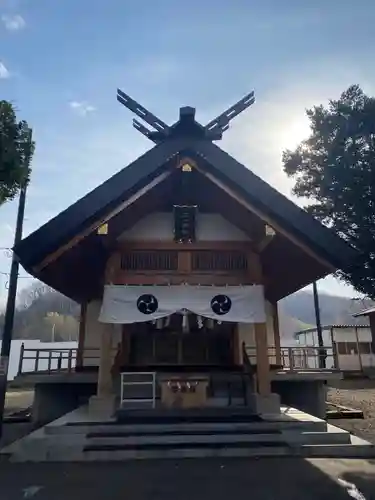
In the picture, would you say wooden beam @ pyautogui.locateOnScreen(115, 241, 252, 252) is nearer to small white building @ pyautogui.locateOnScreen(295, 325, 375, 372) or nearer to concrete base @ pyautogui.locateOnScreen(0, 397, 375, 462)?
concrete base @ pyautogui.locateOnScreen(0, 397, 375, 462)

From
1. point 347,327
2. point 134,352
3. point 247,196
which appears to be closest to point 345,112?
point 247,196

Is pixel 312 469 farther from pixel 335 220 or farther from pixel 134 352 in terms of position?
pixel 335 220

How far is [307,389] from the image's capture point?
942 cm

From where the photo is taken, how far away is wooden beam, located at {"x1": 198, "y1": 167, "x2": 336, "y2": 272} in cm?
731

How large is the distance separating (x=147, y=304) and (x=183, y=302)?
0.73 metres

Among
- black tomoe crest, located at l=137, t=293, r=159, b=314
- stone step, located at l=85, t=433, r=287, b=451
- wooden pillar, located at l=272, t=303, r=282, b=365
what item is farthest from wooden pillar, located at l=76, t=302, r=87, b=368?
wooden pillar, located at l=272, t=303, r=282, b=365

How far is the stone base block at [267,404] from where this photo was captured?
7209 mm

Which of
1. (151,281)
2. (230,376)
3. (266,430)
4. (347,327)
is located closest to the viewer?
(266,430)

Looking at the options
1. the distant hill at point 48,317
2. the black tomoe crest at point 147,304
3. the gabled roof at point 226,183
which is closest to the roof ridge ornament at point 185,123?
→ the gabled roof at point 226,183

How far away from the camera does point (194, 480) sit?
15.1 feet

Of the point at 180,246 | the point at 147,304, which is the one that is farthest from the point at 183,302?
the point at 180,246

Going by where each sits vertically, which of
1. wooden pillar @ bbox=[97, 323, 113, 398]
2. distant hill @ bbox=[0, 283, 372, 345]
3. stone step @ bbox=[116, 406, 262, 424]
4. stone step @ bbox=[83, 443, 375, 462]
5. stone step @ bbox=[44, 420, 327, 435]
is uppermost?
distant hill @ bbox=[0, 283, 372, 345]

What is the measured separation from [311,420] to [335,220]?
7.72 m

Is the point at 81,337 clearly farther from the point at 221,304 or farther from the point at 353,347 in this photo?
the point at 353,347
